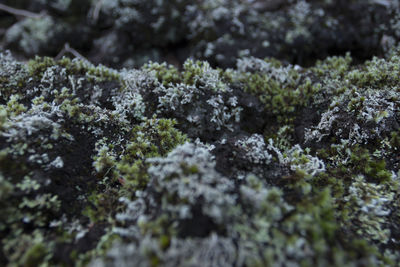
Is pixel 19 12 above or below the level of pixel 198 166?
above

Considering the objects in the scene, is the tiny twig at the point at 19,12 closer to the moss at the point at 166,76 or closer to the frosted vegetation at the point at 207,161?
the frosted vegetation at the point at 207,161

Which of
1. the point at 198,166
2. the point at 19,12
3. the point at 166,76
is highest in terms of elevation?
the point at 19,12

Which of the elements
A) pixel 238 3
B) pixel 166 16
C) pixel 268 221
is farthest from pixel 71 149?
pixel 238 3

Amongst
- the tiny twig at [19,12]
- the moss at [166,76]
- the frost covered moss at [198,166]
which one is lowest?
the frost covered moss at [198,166]

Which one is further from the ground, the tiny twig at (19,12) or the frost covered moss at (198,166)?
the tiny twig at (19,12)

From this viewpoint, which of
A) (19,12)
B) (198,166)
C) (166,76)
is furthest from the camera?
(19,12)

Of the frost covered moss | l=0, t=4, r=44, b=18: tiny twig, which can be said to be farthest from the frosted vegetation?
l=0, t=4, r=44, b=18: tiny twig

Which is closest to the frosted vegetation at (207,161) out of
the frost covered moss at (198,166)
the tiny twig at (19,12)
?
the frost covered moss at (198,166)

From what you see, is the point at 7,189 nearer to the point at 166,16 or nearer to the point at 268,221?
the point at 268,221

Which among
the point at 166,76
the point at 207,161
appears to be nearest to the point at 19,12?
the point at 166,76

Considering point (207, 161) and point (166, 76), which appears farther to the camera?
point (166, 76)

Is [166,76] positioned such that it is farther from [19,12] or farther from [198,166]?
[19,12]
